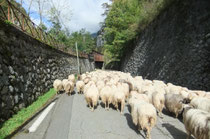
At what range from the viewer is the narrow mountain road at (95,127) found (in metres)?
3.60

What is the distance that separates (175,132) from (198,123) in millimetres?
1212

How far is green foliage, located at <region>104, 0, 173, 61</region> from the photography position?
53.8 feet

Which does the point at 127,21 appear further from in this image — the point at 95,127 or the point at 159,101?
the point at 95,127

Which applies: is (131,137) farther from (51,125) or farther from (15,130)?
(15,130)

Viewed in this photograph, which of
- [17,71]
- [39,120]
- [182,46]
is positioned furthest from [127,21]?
[39,120]

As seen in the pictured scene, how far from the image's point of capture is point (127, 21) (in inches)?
842

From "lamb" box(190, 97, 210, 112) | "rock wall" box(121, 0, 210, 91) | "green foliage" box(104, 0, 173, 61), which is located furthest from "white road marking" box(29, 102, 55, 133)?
"green foliage" box(104, 0, 173, 61)

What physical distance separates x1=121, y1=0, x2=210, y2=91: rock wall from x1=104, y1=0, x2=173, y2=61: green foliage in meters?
2.77

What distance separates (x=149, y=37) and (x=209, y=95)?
1135 cm

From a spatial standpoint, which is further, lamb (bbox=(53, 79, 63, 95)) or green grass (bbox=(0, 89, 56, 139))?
lamb (bbox=(53, 79, 63, 95))

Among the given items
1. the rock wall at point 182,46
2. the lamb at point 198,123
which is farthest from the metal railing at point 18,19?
the rock wall at point 182,46

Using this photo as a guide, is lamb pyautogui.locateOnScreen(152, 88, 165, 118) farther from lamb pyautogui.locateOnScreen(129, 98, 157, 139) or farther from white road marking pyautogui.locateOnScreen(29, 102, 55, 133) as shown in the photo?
white road marking pyautogui.locateOnScreen(29, 102, 55, 133)

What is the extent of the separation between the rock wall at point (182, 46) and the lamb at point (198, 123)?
16.0 ft

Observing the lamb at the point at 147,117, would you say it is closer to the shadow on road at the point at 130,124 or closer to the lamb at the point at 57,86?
the shadow on road at the point at 130,124
